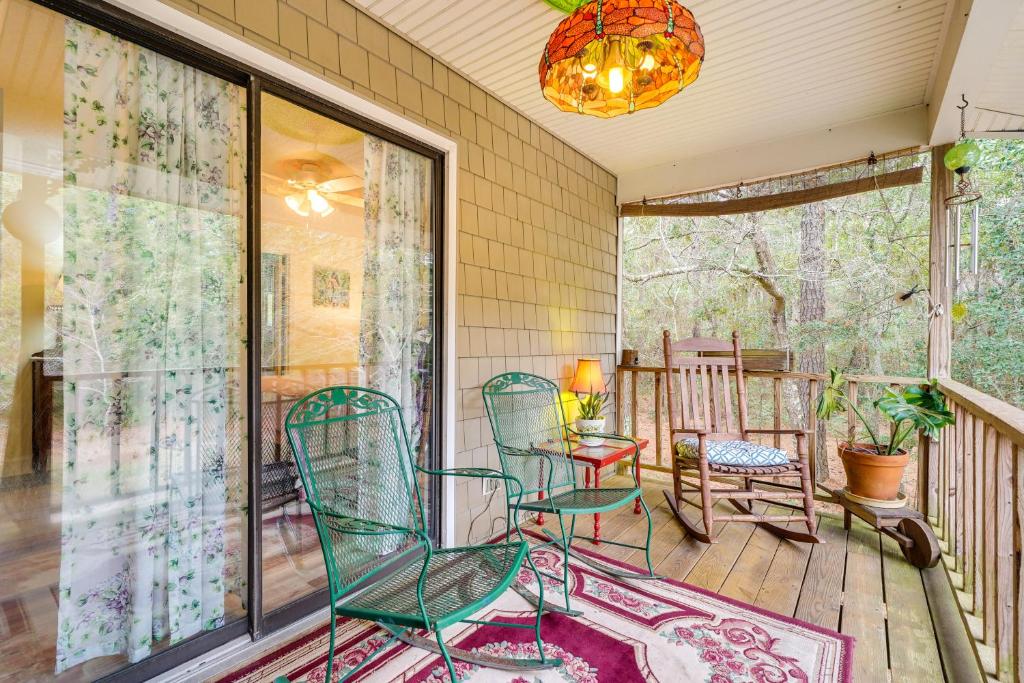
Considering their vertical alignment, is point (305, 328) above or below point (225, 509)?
above

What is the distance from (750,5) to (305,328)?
260cm

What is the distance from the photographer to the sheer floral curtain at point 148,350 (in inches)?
59.4

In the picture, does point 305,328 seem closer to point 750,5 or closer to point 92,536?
point 92,536

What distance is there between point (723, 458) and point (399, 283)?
2223 mm

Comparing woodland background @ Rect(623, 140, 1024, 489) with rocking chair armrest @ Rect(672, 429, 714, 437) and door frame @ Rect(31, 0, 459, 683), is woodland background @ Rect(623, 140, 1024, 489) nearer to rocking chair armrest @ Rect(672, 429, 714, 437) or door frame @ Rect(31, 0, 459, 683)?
rocking chair armrest @ Rect(672, 429, 714, 437)

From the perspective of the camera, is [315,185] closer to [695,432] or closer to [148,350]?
[148,350]

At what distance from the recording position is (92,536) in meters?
1.52

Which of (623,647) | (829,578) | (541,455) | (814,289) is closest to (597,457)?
(541,455)

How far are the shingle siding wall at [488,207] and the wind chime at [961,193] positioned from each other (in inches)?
93.9

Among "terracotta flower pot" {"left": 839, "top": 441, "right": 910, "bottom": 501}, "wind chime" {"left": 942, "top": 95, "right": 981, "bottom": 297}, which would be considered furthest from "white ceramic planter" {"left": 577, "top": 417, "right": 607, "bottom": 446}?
"wind chime" {"left": 942, "top": 95, "right": 981, "bottom": 297}

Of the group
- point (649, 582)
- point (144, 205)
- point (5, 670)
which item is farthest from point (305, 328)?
point (649, 582)

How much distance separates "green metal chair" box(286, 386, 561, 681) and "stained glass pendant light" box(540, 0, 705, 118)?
1.57m

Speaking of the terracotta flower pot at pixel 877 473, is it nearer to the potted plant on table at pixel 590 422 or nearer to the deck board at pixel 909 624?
the deck board at pixel 909 624

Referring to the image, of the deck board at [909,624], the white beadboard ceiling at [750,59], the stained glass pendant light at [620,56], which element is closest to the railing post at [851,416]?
the deck board at [909,624]
